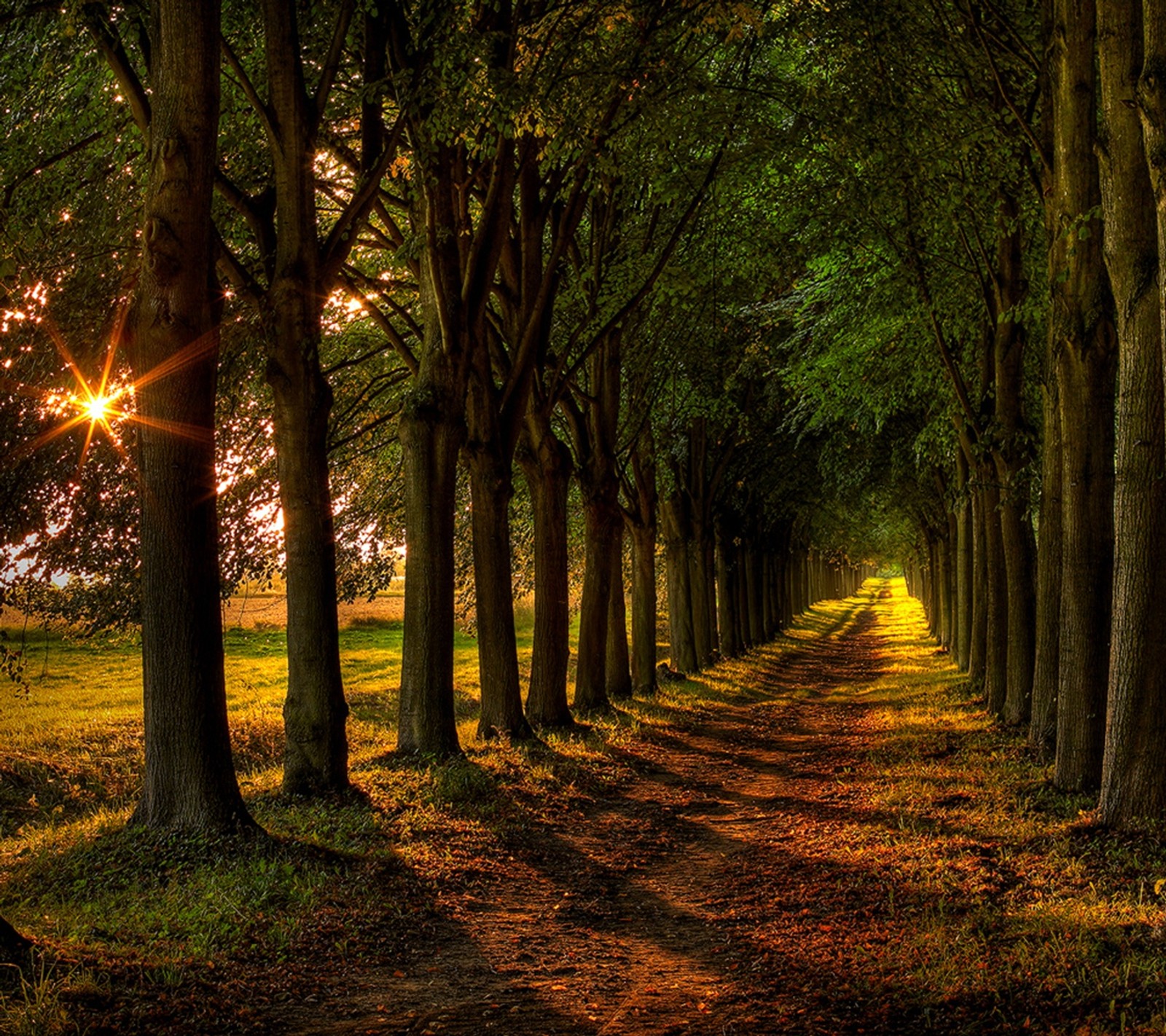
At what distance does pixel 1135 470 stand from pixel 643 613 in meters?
15.7

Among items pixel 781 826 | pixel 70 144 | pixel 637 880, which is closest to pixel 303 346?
pixel 70 144

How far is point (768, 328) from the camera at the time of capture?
82.0 feet

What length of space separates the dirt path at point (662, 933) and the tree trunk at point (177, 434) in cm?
237

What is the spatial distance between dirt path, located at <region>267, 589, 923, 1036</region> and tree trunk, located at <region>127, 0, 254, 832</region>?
2366 millimetres

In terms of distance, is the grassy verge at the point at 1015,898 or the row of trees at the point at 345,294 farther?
the row of trees at the point at 345,294

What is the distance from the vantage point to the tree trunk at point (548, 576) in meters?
15.9

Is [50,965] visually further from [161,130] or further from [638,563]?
[638,563]

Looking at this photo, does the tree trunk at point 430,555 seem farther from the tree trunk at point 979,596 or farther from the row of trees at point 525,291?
the tree trunk at point 979,596

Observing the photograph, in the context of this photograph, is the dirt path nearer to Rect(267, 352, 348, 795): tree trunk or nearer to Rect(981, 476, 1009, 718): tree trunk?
Rect(267, 352, 348, 795): tree trunk

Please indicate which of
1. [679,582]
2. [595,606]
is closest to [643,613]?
[679,582]

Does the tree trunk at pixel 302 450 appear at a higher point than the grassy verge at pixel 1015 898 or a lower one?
higher

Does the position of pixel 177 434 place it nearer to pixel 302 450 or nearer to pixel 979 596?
pixel 302 450

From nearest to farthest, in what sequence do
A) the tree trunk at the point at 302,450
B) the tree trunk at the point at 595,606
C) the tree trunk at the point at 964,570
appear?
the tree trunk at the point at 302,450, the tree trunk at the point at 595,606, the tree trunk at the point at 964,570

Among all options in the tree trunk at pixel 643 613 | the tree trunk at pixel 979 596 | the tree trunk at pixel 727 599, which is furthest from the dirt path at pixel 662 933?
the tree trunk at pixel 727 599
